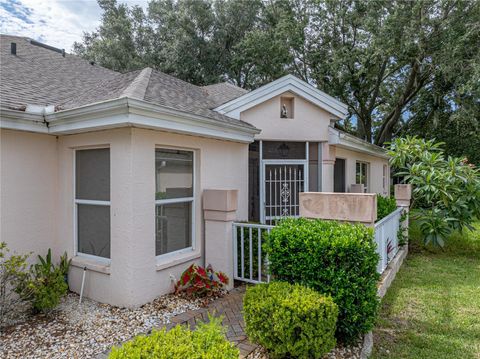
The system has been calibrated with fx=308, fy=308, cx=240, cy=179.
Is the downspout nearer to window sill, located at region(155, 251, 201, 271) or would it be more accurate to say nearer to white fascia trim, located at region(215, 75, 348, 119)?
white fascia trim, located at region(215, 75, 348, 119)

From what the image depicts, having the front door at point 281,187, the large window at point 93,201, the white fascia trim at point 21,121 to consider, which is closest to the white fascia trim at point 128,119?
the white fascia trim at point 21,121

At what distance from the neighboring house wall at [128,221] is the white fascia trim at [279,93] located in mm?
2033

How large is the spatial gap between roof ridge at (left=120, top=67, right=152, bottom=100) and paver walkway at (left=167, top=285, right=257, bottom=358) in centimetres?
350

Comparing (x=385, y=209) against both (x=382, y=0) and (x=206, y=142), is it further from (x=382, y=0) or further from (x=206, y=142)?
(x=382, y=0)

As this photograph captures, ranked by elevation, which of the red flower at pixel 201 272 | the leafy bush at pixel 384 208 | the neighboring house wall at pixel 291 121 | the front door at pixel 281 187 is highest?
the neighboring house wall at pixel 291 121

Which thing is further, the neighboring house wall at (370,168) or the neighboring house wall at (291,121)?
the neighboring house wall at (370,168)

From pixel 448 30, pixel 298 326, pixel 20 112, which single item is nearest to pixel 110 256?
pixel 20 112

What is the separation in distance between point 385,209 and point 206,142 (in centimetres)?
554

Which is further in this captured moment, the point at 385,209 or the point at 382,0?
the point at 382,0

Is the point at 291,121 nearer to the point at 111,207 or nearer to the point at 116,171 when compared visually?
the point at 116,171

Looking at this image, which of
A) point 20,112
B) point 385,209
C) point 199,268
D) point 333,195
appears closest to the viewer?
point 333,195

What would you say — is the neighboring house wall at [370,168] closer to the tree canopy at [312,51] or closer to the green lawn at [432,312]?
the green lawn at [432,312]

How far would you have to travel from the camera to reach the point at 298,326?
313cm

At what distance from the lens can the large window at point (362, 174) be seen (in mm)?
13055
